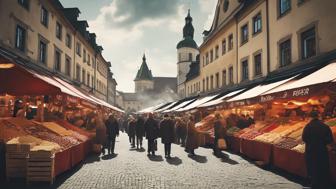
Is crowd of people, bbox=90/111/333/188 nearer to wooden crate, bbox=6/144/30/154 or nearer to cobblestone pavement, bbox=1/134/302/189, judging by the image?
cobblestone pavement, bbox=1/134/302/189

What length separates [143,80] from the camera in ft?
366

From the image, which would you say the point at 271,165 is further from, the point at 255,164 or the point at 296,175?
the point at 296,175

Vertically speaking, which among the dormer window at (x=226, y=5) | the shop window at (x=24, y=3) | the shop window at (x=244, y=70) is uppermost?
the dormer window at (x=226, y=5)

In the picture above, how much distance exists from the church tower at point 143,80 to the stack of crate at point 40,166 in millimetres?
102545

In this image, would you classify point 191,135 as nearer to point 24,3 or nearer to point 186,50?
point 24,3

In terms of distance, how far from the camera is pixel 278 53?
1750cm

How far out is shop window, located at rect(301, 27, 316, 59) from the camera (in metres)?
14.4

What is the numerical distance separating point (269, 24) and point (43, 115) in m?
13.3

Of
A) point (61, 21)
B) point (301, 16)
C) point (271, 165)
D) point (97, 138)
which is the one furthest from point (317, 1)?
point (61, 21)

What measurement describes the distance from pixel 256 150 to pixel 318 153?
4.34m

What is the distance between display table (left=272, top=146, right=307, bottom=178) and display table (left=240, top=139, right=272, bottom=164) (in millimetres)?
376

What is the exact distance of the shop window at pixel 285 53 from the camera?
16.6 metres

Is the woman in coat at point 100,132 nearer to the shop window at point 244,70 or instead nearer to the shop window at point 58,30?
the shop window at point 58,30

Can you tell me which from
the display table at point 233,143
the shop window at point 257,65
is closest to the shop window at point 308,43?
the shop window at point 257,65
